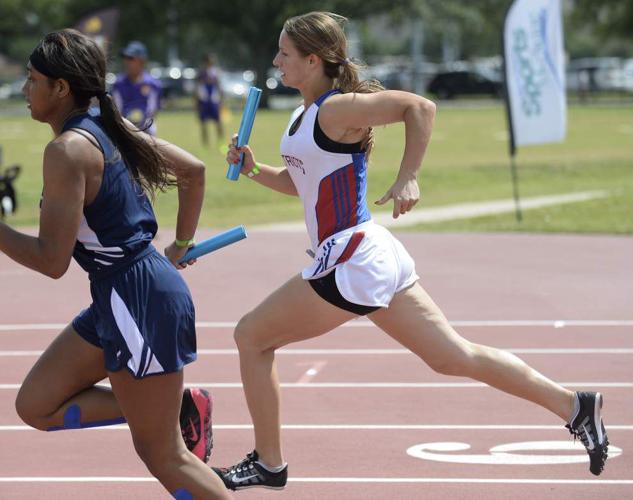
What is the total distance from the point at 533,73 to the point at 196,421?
38.7ft

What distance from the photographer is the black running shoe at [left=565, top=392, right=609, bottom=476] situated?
18.1 ft

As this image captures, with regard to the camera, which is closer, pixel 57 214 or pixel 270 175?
pixel 57 214

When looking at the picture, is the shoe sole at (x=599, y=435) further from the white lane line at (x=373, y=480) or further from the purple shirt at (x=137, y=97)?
the purple shirt at (x=137, y=97)

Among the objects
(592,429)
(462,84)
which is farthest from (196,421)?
(462,84)

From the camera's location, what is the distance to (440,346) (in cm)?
527

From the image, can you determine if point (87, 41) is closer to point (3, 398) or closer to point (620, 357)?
point (3, 398)

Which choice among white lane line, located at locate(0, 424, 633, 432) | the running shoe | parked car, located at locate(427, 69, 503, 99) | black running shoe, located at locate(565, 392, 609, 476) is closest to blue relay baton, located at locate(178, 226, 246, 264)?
the running shoe

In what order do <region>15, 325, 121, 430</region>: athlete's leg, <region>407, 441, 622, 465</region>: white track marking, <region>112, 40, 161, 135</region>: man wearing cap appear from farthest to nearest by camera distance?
<region>112, 40, 161, 135</region>: man wearing cap
<region>407, 441, 622, 465</region>: white track marking
<region>15, 325, 121, 430</region>: athlete's leg

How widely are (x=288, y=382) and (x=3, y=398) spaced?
1.66 meters

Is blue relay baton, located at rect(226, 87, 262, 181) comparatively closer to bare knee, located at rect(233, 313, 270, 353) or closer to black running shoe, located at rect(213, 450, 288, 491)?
bare knee, located at rect(233, 313, 270, 353)

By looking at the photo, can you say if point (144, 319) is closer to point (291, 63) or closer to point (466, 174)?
point (291, 63)

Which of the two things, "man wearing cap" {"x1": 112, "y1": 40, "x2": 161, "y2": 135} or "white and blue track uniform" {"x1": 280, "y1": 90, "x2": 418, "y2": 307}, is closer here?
"white and blue track uniform" {"x1": 280, "y1": 90, "x2": 418, "y2": 307}

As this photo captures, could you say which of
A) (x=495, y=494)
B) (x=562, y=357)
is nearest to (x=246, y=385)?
(x=495, y=494)

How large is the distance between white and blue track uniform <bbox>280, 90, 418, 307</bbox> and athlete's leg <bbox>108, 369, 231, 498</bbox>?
1.03 m
